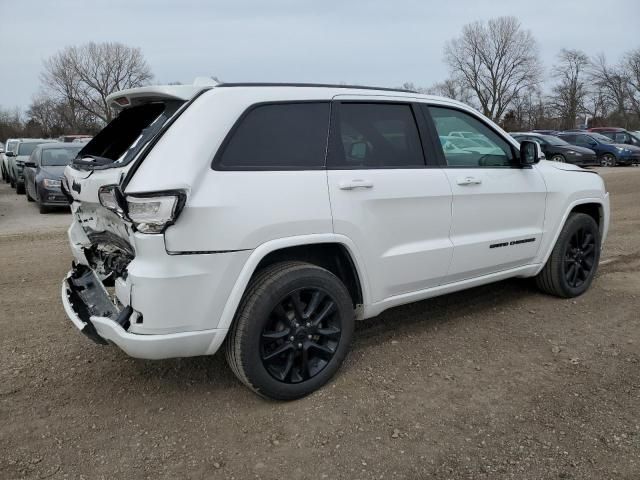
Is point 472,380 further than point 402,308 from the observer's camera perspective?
No

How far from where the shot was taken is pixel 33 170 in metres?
12.1

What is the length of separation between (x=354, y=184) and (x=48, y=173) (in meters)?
9.94

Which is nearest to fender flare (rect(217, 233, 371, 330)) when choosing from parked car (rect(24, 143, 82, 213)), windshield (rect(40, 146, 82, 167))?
parked car (rect(24, 143, 82, 213))

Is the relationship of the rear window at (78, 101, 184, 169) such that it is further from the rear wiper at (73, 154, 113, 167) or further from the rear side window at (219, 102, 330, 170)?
the rear side window at (219, 102, 330, 170)

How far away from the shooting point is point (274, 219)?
2.97 metres

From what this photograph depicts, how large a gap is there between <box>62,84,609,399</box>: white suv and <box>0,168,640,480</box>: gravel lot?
367 mm

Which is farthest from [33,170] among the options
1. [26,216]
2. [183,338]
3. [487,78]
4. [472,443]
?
[487,78]

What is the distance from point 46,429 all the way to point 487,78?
7769 centimetres

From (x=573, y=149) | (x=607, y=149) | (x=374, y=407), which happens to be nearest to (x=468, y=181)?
(x=374, y=407)

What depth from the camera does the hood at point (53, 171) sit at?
36.9ft

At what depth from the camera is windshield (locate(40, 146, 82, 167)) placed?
11.9 metres

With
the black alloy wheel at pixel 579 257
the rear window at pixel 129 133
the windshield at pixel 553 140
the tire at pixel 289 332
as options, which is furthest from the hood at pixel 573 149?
the rear window at pixel 129 133

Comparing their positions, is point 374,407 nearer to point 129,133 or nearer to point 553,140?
point 129,133

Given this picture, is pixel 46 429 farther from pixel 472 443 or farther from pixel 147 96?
pixel 472 443
